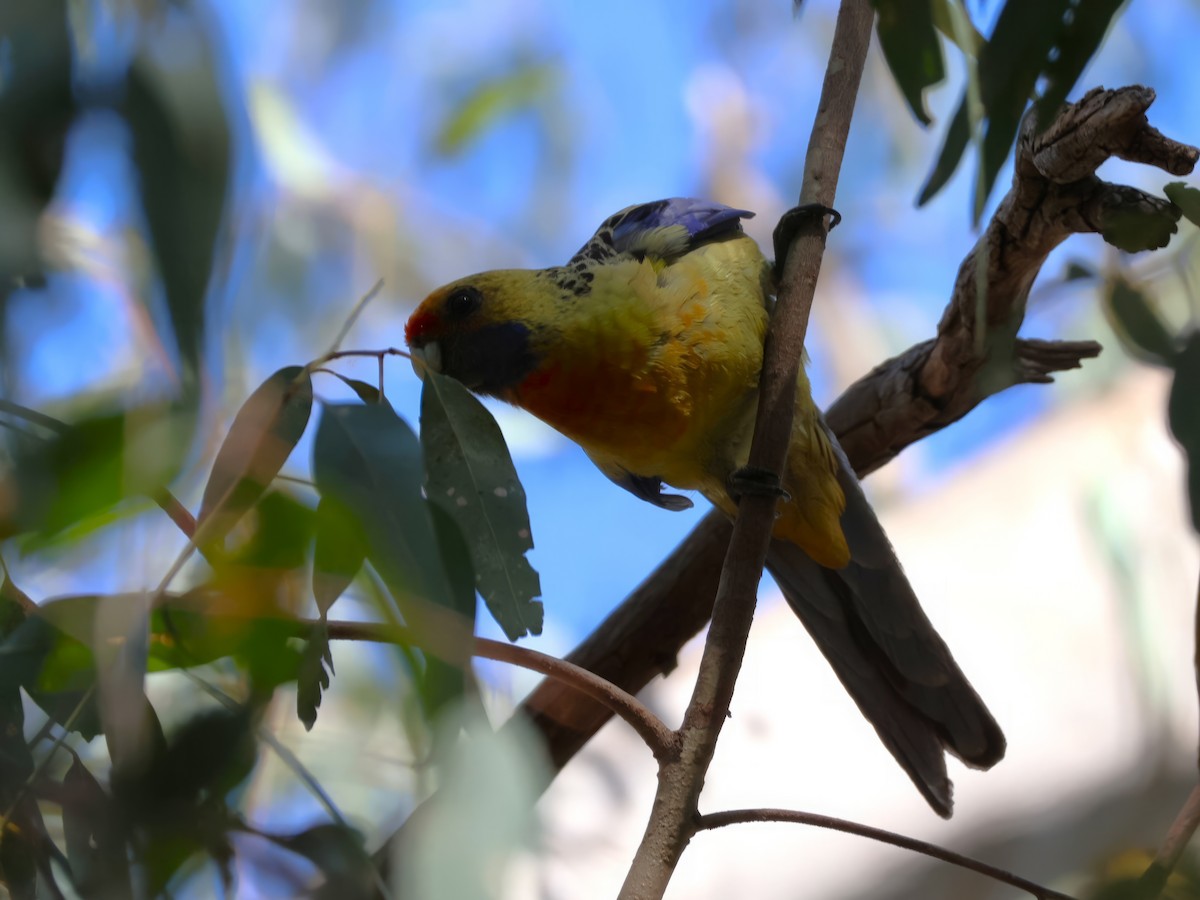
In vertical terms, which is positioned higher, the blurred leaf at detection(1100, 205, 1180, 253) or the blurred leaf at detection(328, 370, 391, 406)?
the blurred leaf at detection(1100, 205, 1180, 253)

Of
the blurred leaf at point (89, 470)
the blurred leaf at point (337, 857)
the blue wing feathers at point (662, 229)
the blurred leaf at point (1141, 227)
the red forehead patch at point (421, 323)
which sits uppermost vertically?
the blue wing feathers at point (662, 229)

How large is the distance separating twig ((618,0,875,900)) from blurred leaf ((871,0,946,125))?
0.09m

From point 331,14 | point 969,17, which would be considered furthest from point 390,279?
point 969,17

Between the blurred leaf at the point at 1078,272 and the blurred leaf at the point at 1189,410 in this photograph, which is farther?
the blurred leaf at the point at 1078,272

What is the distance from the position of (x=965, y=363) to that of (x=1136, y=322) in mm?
389

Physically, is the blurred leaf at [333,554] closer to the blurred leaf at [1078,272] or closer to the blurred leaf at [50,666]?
the blurred leaf at [50,666]

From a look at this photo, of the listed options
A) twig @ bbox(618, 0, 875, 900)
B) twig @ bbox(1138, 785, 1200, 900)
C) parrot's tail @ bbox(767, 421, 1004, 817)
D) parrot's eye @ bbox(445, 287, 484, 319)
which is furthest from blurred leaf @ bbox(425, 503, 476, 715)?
parrot's tail @ bbox(767, 421, 1004, 817)

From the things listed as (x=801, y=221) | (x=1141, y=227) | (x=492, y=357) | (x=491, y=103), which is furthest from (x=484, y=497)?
(x=491, y=103)

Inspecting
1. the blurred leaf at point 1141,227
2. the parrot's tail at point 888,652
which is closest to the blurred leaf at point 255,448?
the blurred leaf at point 1141,227

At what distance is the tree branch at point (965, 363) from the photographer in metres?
1.45

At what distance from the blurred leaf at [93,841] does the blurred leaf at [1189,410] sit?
3.53 feet

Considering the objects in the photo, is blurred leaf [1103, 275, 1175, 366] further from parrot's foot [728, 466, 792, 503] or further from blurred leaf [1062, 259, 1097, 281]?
parrot's foot [728, 466, 792, 503]

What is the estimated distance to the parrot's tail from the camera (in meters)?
1.99

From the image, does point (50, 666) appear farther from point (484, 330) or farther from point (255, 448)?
point (484, 330)
